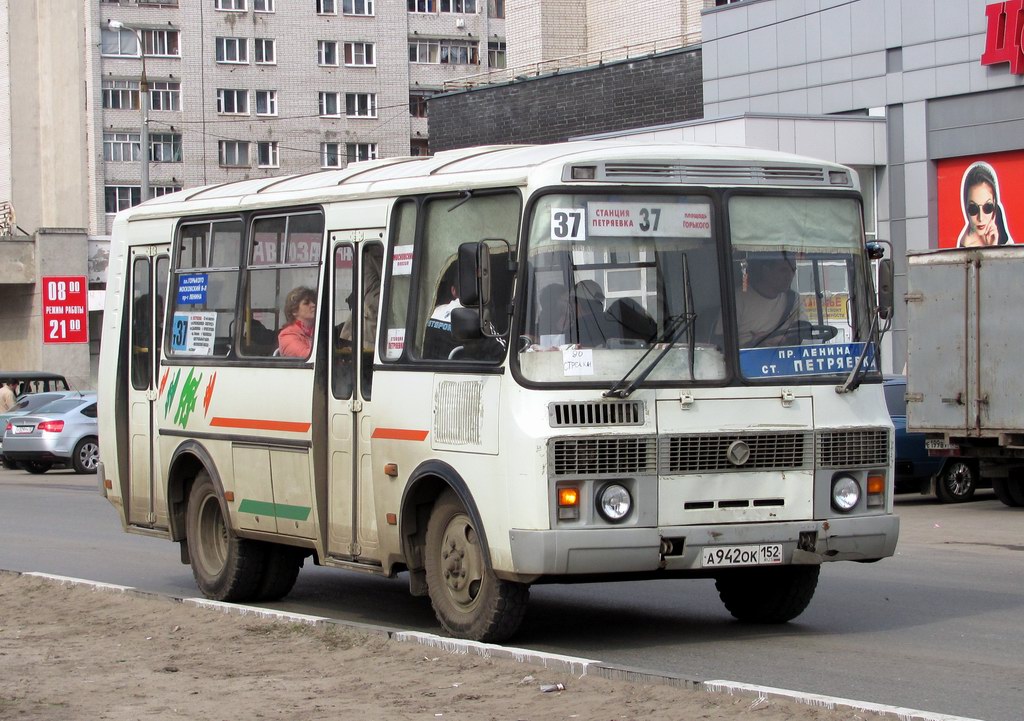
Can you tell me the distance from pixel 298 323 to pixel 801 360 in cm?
336

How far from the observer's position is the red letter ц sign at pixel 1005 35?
28.5m

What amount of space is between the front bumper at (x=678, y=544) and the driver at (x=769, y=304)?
1004 mm

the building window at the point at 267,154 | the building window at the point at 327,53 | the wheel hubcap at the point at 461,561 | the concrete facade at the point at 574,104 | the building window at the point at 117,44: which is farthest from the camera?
the building window at the point at 327,53

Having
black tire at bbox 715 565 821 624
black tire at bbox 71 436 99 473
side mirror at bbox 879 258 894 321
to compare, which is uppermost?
side mirror at bbox 879 258 894 321

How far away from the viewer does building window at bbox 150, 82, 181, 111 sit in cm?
7806

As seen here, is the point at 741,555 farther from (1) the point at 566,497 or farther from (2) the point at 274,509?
(2) the point at 274,509

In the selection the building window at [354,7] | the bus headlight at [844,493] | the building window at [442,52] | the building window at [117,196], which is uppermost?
the building window at [354,7]

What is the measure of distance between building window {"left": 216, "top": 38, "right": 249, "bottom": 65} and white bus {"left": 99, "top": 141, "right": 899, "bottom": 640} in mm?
70737

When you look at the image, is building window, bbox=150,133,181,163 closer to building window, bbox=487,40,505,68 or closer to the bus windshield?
building window, bbox=487,40,505,68

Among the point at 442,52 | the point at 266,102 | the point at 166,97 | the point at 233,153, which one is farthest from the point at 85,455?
the point at 442,52

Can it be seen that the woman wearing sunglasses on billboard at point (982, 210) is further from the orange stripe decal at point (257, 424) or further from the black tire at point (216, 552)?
the orange stripe decal at point (257, 424)

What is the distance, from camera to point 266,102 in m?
80.5

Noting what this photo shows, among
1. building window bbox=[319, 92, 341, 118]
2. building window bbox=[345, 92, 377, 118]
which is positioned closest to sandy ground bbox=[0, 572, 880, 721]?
building window bbox=[319, 92, 341, 118]

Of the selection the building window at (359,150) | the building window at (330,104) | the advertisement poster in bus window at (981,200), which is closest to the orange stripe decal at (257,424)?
the advertisement poster in bus window at (981,200)
